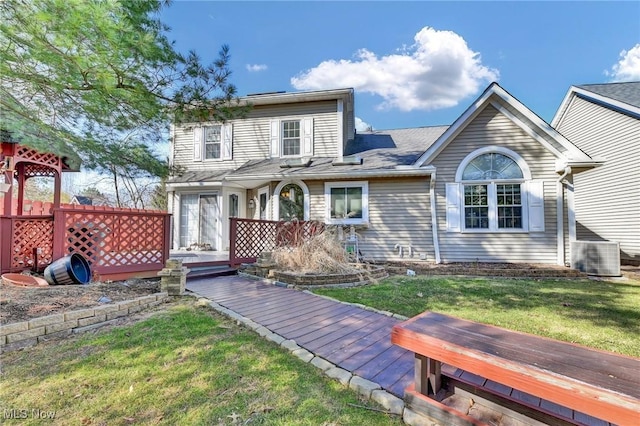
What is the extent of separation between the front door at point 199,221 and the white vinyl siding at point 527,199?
7881mm

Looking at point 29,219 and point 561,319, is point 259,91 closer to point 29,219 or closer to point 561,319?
point 29,219

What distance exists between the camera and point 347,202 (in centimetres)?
943

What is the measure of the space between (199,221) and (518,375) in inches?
434

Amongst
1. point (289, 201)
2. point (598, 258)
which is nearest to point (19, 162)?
point (289, 201)

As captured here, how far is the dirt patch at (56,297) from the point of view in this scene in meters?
3.38

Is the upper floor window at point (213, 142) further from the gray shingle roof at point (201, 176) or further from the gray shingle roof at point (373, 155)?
the gray shingle roof at point (373, 155)

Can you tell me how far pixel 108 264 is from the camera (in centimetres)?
555

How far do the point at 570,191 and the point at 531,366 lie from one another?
27.4 ft

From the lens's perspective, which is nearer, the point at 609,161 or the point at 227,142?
the point at 609,161

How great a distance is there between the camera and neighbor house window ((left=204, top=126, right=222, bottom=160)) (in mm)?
11469

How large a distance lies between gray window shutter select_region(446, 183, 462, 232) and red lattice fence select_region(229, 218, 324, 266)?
3.77m

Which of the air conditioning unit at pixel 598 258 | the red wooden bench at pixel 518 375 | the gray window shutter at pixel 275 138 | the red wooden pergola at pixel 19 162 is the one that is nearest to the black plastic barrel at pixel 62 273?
the red wooden pergola at pixel 19 162

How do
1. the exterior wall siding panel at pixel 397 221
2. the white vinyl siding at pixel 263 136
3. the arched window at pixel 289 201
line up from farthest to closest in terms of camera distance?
1. the white vinyl siding at pixel 263 136
2. the arched window at pixel 289 201
3. the exterior wall siding panel at pixel 397 221

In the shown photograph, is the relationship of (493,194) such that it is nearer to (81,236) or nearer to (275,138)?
(275,138)
